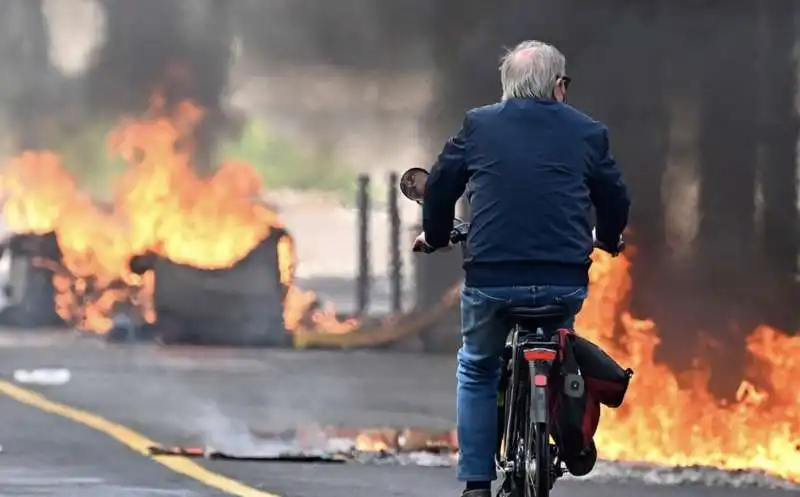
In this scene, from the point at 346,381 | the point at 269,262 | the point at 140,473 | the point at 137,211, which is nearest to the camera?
the point at 140,473

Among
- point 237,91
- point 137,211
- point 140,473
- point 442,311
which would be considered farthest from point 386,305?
point 140,473

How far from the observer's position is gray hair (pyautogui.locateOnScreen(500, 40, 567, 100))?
241 inches

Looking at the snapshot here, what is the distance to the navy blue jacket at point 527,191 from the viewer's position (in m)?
6.05

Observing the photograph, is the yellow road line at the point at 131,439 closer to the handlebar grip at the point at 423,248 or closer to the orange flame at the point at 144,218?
the handlebar grip at the point at 423,248

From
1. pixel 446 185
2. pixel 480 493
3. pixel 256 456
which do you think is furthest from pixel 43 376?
pixel 446 185

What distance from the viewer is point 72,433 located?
10.1 meters

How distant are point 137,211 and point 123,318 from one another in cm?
217

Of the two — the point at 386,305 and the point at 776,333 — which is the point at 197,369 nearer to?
the point at 386,305

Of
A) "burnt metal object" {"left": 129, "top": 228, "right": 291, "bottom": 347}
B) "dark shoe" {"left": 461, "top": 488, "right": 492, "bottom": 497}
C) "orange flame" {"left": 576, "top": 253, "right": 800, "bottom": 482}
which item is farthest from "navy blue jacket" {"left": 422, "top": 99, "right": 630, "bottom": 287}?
"burnt metal object" {"left": 129, "top": 228, "right": 291, "bottom": 347}

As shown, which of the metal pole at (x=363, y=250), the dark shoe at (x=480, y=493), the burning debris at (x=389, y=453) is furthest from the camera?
the metal pole at (x=363, y=250)

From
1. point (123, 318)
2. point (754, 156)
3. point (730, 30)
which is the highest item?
point (730, 30)

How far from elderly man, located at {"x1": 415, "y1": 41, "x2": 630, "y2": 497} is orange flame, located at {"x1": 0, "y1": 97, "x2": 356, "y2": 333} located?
10.8m

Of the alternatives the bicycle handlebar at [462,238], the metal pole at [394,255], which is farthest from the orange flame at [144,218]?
the bicycle handlebar at [462,238]

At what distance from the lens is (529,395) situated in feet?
19.6
